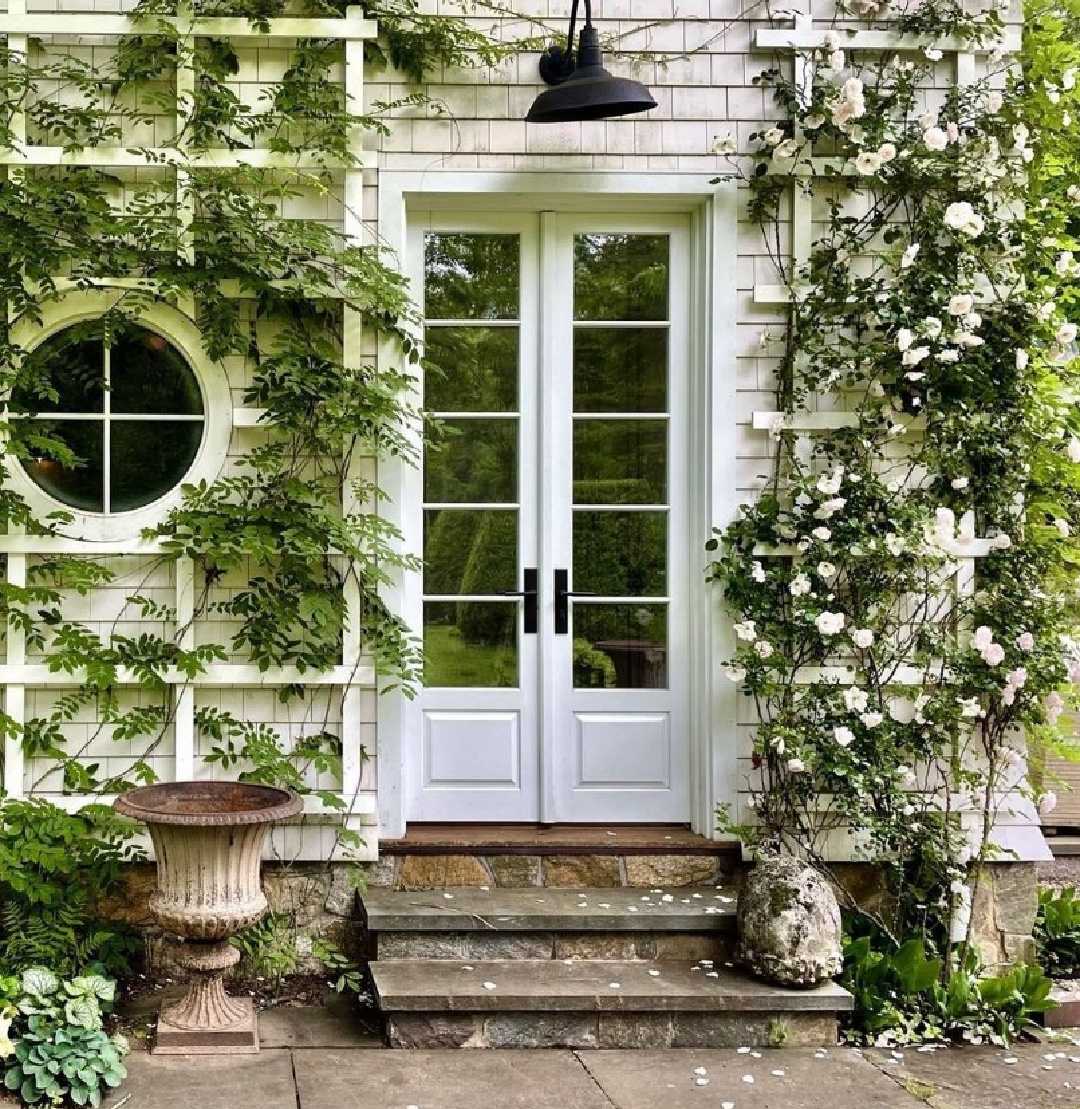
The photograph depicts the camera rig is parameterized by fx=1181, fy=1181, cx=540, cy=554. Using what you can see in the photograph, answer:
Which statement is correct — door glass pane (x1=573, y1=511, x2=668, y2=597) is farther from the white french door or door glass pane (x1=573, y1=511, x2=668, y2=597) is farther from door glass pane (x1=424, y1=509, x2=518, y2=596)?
door glass pane (x1=424, y1=509, x2=518, y2=596)

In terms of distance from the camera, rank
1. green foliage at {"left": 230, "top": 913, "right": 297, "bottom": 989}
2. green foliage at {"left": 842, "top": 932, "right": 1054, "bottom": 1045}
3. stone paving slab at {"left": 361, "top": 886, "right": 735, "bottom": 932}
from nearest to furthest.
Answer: green foliage at {"left": 842, "top": 932, "right": 1054, "bottom": 1045}, stone paving slab at {"left": 361, "top": 886, "right": 735, "bottom": 932}, green foliage at {"left": 230, "top": 913, "right": 297, "bottom": 989}

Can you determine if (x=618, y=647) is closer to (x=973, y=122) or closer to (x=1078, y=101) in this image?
A: (x=973, y=122)

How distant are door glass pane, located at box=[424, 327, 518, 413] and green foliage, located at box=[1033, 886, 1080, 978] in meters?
2.97

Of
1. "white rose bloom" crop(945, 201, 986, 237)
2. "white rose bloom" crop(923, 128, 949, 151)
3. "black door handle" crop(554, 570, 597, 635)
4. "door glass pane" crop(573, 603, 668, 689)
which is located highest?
"white rose bloom" crop(923, 128, 949, 151)

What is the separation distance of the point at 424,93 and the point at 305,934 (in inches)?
125

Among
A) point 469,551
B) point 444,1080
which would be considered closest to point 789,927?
point 444,1080

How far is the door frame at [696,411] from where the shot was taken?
4.48m

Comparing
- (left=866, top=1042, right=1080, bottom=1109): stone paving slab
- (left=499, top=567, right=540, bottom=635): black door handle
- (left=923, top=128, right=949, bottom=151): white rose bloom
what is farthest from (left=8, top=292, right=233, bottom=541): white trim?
(left=866, top=1042, right=1080, bottom=1109): stone paving slab

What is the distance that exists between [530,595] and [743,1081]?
1911 mm

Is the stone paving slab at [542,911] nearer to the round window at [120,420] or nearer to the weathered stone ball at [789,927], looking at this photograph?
the weathered stone ball at [789,927]

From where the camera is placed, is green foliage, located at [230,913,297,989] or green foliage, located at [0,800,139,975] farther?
green foliage, located at [230,913,297,989]

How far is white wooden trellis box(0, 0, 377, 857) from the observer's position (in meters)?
4.29

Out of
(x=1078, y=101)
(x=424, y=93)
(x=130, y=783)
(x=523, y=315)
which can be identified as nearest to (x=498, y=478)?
(x=523, y=315)

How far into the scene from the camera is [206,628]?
4402 millimetres
